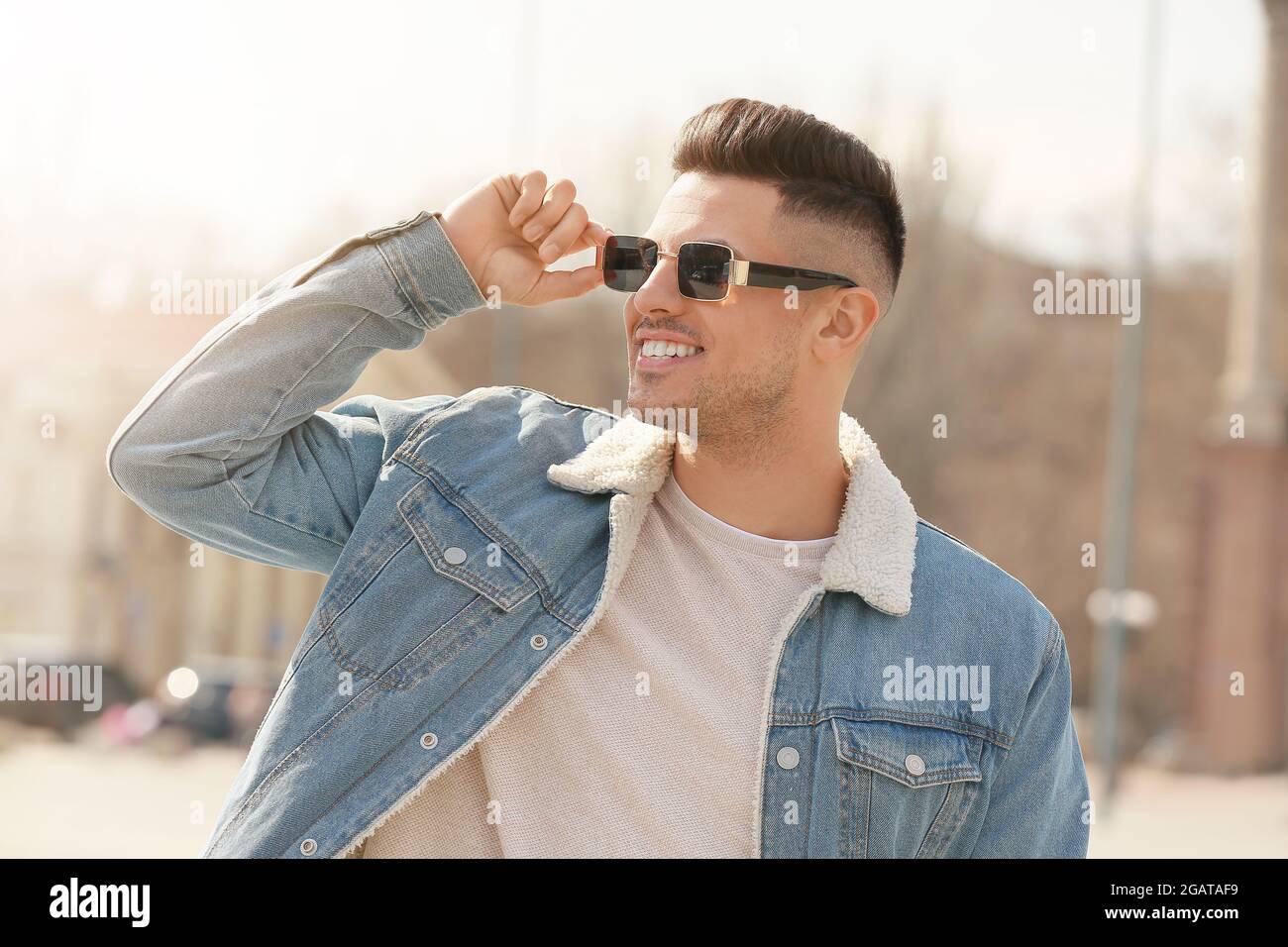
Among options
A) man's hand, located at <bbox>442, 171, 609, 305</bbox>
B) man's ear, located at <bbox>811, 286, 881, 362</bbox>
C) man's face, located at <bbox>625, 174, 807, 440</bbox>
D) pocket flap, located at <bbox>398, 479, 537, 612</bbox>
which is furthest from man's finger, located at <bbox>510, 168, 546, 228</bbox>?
man's ear, located at <bbox>811, 286, 881, 362</bbox>

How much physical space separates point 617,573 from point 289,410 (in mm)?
735

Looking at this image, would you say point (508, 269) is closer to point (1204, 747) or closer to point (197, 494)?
point (197, 494)

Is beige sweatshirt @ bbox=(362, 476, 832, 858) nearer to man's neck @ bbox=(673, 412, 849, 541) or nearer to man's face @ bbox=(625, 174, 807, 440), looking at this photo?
man's neck @ bbox=(673, 412, 849, 541)

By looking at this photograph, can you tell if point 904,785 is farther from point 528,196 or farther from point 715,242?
point 528,196

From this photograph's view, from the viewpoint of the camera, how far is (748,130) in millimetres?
3238

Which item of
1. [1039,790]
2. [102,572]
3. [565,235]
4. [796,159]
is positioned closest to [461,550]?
[565,235]

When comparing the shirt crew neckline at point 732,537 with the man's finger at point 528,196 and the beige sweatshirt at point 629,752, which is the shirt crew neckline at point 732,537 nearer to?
the beige sweatshirt at point 629,752

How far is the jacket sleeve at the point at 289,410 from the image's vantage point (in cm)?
276

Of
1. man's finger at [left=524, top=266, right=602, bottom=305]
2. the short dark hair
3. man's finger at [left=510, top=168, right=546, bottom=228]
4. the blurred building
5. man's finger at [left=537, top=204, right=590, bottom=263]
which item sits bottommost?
the blurred building

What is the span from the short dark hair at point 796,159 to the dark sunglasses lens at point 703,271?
0.25m

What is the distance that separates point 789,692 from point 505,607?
599 millimetres

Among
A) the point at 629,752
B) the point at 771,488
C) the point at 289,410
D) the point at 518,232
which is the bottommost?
the point at 629,752

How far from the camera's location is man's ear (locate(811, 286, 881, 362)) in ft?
10.7

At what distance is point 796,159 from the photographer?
321cm
